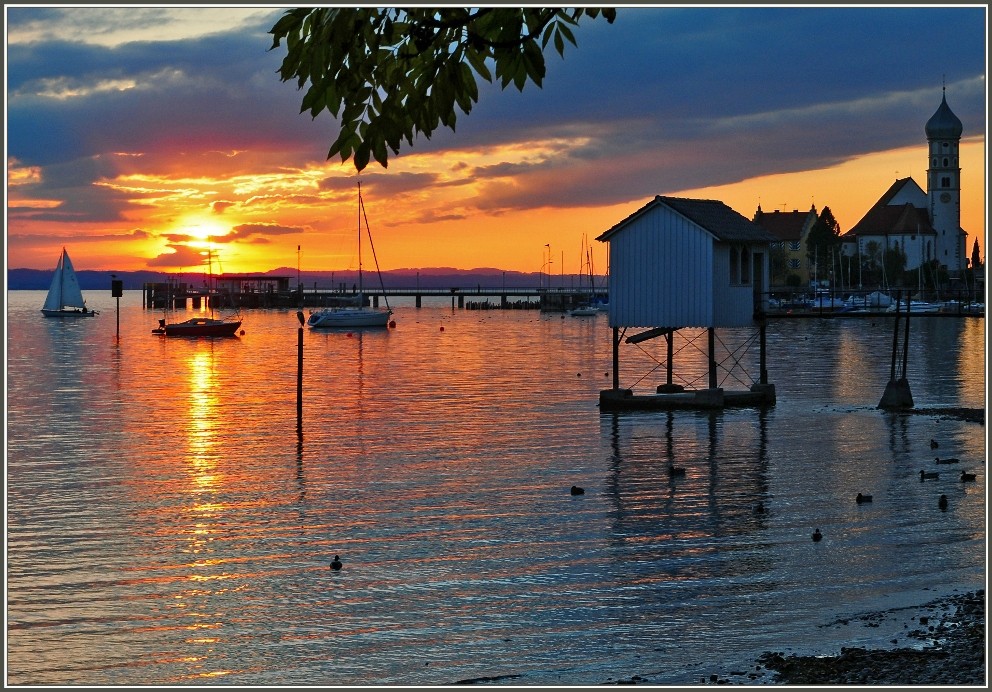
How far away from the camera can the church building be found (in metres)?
176

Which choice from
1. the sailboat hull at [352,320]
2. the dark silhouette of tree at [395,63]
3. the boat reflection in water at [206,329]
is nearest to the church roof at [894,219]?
the sailboat hull at [352,320]

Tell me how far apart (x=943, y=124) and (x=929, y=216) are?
15805mm

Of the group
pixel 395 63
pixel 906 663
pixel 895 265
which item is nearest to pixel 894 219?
pixel 895 265

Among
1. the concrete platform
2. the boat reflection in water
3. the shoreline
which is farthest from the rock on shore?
the boat reflection in water

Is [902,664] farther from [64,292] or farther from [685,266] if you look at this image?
[64,292]

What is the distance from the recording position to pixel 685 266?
40.6 m

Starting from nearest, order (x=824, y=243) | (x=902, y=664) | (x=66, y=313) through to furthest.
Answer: (x=902, y=664) < (x=66, y=313) < (x=824, y=243)

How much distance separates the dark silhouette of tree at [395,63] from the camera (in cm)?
829

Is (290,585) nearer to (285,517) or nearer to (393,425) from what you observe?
(285,517)

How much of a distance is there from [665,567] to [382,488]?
10.0 meters

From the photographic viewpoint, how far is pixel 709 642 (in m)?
14.5

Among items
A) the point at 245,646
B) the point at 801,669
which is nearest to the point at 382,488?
the point at 245,646

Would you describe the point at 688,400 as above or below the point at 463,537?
above

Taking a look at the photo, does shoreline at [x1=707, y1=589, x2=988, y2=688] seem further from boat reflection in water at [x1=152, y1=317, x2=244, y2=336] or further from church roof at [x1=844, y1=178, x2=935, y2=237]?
church roof at [x1=844, y1=178, x2=935, y2=237]
